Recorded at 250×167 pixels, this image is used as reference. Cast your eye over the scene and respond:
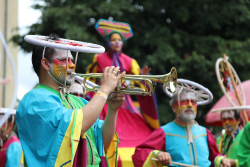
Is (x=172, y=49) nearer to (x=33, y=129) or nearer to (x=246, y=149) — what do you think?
(x=246, y=149)

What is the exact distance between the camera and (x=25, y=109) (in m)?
2.90

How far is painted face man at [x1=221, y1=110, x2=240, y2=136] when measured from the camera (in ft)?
23.5

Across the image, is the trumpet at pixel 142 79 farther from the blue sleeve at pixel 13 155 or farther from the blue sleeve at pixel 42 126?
the blue sleeve at pixel 13 155

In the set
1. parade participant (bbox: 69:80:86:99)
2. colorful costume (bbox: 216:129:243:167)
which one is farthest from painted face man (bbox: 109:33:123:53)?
colorful costume (bbox: 216:129:243:167)

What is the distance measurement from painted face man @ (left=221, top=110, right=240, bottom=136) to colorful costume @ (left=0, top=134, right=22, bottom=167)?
3.79m

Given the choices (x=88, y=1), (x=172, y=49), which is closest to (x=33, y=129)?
(x=172, y=49)

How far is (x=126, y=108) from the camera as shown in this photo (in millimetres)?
6438

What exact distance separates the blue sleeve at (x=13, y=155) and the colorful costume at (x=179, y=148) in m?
1.81

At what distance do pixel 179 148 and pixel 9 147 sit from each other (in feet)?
8.51

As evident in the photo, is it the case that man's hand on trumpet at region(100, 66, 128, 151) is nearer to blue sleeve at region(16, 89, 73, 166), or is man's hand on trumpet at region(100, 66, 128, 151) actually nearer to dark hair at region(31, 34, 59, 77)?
blue sleeve at region(16, 89, 73, 166)

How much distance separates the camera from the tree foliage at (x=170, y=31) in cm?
938

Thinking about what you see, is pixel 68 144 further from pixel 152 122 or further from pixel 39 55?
pixel 152 122

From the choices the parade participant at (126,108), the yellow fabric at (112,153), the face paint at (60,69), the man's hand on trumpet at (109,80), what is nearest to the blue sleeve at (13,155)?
the parade participant at (126,108)

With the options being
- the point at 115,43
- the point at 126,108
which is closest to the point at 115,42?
the point at 115,43
